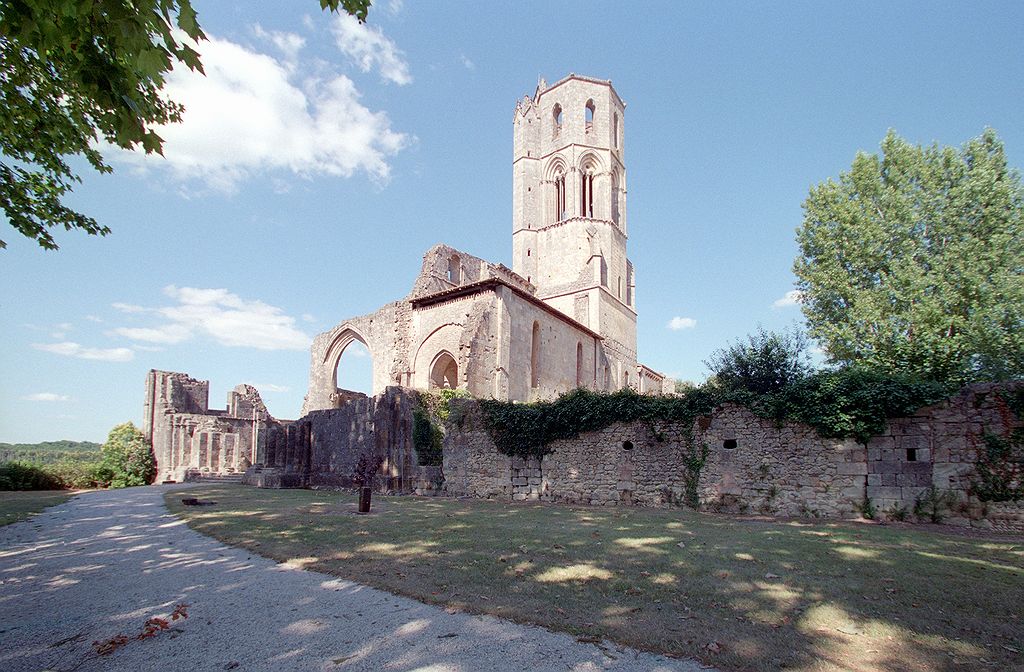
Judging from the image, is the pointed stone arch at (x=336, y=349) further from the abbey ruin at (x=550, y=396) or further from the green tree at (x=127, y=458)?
the green tree at (x=127, y=458)

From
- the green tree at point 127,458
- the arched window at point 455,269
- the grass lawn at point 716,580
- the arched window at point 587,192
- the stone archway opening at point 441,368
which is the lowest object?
the green tree at point 127,458

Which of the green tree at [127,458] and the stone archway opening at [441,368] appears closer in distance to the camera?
the stone archway opening at [441,368]

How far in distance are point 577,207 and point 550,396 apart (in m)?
17.7

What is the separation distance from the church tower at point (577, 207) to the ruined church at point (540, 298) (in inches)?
3.2

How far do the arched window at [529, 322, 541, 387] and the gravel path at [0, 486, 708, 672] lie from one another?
811 inches

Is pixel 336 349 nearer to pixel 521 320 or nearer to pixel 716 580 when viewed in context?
pixel 521 320

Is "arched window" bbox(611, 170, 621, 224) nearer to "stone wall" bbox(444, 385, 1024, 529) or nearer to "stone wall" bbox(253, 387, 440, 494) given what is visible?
"stone wall" bbox(253, 387, 440, 494)

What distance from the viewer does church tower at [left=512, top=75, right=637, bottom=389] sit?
120ft

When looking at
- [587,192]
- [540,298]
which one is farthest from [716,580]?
[587,192]

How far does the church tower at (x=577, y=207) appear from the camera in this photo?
120 feet

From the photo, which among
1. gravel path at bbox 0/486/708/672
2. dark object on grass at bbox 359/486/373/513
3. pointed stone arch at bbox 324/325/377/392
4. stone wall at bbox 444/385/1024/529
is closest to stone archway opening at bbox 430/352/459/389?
pointed stone arch at bbox 324/325/377/392

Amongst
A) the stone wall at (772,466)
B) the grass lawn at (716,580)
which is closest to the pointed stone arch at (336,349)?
the stone wall at (772,466)

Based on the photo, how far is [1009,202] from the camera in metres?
16.7

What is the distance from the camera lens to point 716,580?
16.4 ft
